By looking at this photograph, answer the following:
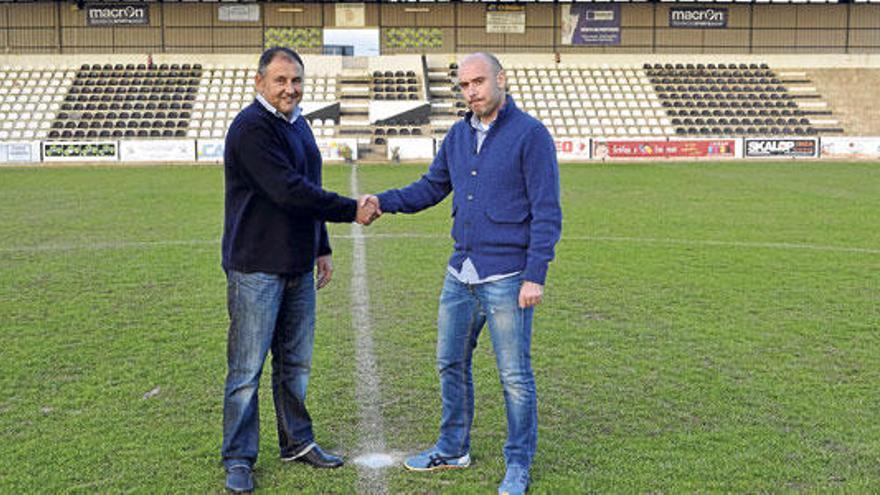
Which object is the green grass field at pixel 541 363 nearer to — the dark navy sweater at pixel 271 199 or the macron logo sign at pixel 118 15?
the dark navy sweater at pixel 271 199

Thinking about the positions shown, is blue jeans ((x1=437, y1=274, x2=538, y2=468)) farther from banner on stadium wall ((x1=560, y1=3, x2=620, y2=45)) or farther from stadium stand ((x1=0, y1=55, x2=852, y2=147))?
banner on stadium wall ((x1=560, y1=3, x2=620, y2=45))

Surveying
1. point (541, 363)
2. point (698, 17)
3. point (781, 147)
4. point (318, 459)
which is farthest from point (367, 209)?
point (698, 17)

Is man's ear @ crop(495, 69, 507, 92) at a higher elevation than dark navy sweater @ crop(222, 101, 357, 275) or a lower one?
higher

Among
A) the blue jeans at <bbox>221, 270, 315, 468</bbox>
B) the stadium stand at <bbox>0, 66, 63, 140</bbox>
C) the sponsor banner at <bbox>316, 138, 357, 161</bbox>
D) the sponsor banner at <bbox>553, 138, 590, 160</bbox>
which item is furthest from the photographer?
the stadium stand at <bbox>0, 66, 63, 140</bbox>

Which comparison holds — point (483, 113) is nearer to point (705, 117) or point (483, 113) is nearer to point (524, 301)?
point (524, 301)

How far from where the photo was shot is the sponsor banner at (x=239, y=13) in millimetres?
50469

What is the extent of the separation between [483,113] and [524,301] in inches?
38.5

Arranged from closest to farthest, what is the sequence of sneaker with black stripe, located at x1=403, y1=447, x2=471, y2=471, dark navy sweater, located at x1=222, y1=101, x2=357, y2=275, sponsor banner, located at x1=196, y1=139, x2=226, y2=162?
dark navy sweater, located at x1=222, y1=101, x2=357, y2=275, sneaker with black stripe, located at x1=403, y1=447, x2=471, y2=471, sponsor banner, located at x1=196, y1=139, x2=226, y2=162

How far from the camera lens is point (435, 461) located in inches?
207

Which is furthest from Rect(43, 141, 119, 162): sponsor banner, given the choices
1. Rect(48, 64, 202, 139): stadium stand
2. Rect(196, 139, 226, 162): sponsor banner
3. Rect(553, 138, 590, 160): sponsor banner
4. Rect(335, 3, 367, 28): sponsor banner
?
Rect(553, 138, 590, 160): sponsor banner

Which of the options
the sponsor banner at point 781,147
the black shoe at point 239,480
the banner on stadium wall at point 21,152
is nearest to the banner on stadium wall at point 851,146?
the sponsor banner at point 781,147

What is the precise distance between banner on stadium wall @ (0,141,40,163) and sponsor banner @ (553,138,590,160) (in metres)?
20.6

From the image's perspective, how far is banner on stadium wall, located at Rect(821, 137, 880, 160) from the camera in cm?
3909

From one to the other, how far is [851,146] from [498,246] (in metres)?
38.3
